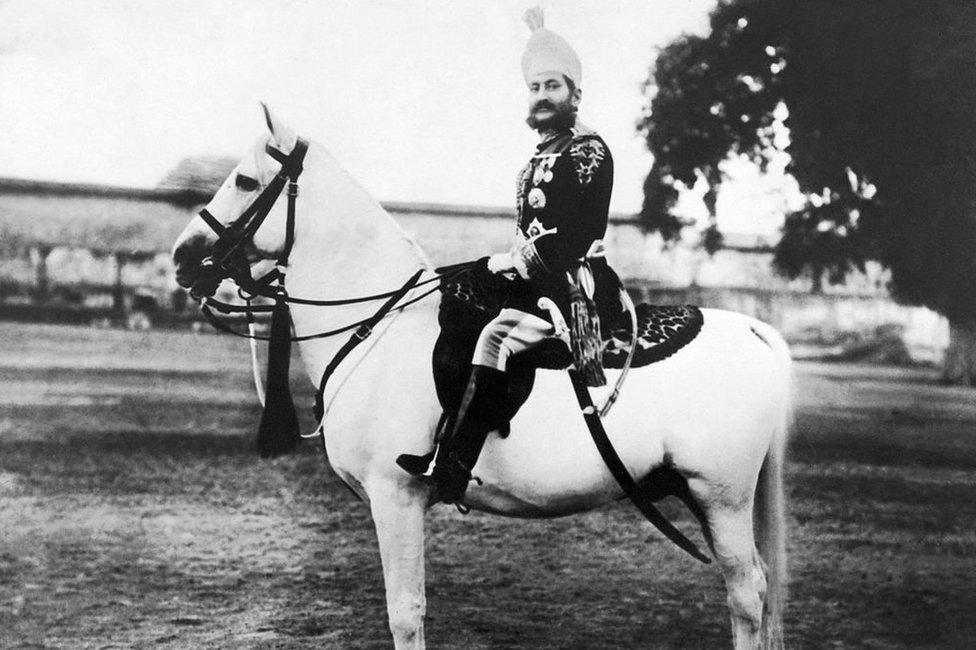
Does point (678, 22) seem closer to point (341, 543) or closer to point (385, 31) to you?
point (385, 31)

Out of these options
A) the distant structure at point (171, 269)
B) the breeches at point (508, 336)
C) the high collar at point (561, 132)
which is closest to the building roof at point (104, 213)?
the distant structure at point (171, 269)

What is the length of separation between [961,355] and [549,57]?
2750 mm

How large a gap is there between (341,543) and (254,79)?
7.14ft

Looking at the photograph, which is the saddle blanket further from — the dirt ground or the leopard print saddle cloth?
the dirt ground

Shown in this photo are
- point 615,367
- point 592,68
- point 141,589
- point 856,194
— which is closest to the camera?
point 615,367

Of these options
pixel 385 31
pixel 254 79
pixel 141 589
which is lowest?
pixel 141 589

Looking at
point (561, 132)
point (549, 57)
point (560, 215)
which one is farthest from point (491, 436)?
point (549, 57)

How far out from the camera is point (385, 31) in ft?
13.5

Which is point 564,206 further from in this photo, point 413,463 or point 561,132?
point 413,463

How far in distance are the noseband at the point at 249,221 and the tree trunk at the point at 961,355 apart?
130 inches

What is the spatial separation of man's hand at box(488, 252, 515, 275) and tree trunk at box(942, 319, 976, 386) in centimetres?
269

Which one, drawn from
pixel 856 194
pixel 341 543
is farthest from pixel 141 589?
pixel 856 194

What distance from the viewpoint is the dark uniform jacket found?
112 inches

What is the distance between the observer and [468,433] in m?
2.80
